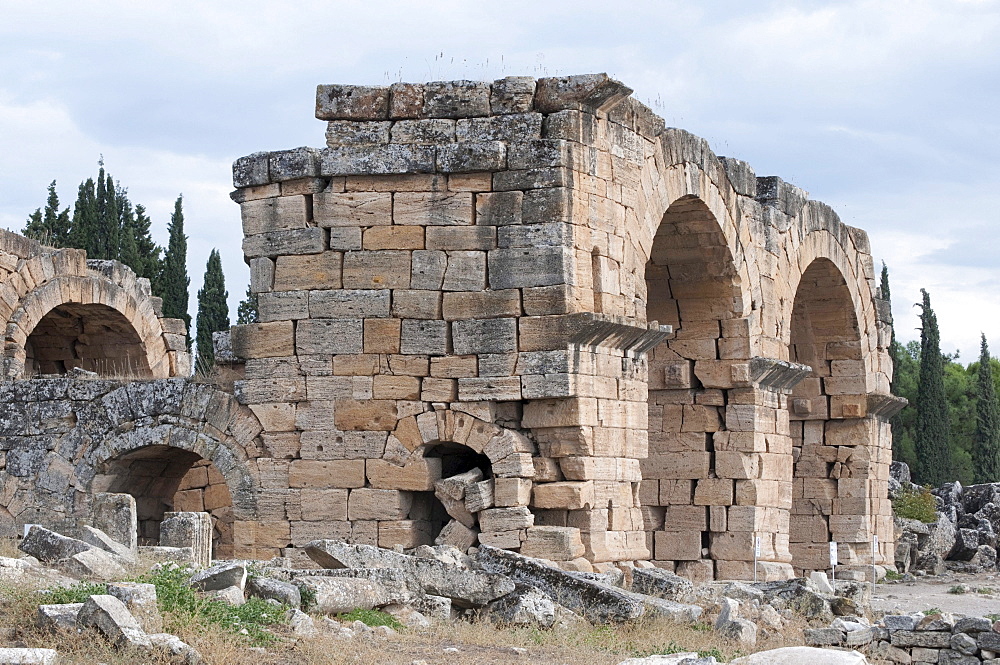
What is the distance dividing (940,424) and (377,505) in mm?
23346

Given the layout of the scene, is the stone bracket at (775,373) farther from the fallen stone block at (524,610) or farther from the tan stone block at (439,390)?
the fallen stone block at (524,610)

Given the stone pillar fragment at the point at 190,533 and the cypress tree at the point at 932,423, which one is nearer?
the stone pillar fragment at the point at 190,533

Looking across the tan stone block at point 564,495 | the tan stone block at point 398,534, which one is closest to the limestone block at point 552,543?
the tan stone block at point 564,495

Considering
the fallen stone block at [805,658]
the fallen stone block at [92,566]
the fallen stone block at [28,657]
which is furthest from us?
the fallen stone block at [92,566]

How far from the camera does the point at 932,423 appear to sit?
33438 millimetres

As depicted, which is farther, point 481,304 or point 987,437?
point 987,437

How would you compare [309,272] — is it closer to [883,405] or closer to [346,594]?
[346,594]

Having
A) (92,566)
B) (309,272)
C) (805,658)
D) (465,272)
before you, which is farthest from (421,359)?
(805,658)

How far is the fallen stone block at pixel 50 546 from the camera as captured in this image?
989cm

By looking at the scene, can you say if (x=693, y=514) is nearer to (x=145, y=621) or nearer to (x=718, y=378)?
(x=718, y=378)

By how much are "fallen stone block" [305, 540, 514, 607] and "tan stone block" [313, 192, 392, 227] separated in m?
3.69

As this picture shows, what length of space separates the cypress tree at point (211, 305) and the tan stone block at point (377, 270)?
636 inches

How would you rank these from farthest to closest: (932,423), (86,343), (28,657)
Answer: (932,423) → (86,343) → (28,657)

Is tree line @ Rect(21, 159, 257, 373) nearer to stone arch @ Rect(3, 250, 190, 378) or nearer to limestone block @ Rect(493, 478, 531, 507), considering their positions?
stone arch @ Rect(3, 250, 190, 378)
